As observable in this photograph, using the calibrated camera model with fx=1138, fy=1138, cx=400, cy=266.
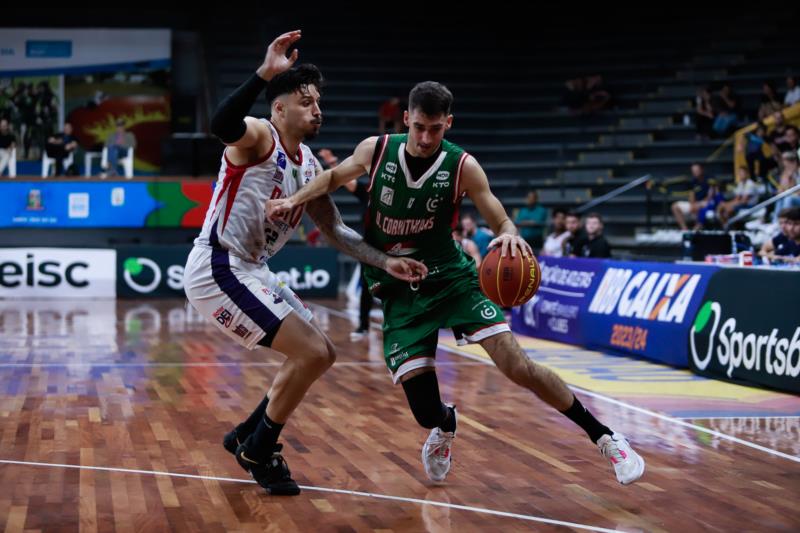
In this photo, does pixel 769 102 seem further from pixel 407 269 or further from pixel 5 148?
pixel 407 269

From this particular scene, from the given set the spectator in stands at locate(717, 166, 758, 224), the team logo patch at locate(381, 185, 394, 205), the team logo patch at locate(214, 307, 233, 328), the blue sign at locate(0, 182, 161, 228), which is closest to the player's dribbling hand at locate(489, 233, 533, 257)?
the team logo patch at locate(381, 185, 394, 205)

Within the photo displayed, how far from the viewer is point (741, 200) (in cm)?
1608

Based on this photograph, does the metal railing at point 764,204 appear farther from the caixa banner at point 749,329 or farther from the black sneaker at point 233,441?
the black sneaker at point 233,441

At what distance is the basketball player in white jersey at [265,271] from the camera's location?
500 cm

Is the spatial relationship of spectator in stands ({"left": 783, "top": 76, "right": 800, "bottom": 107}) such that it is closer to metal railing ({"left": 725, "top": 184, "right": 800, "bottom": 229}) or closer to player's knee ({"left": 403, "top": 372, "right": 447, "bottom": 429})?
metal railing ({"left": 725, "top": 184, "right": 800, "bottom": 229})

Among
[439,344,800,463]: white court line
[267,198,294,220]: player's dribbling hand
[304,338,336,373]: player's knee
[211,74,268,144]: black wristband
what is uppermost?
[211,74,268,144]: black wristband

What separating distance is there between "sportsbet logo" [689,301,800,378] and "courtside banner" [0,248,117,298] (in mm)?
11265

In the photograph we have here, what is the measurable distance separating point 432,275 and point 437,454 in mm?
835

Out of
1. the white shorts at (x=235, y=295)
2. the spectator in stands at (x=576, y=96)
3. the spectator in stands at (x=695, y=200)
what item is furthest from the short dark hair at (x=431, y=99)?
the spectator in stands at (x=576, y=96)

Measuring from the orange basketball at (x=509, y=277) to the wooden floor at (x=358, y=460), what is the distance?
0.89 metres

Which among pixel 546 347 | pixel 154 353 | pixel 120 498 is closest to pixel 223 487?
pixel 120 498

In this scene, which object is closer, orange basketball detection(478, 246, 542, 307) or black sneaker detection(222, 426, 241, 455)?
orange basketball detection(478, 246, 542, 307)

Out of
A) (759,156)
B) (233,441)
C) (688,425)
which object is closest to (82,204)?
(759,156)

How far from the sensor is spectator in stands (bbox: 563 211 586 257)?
13766 millimetres
